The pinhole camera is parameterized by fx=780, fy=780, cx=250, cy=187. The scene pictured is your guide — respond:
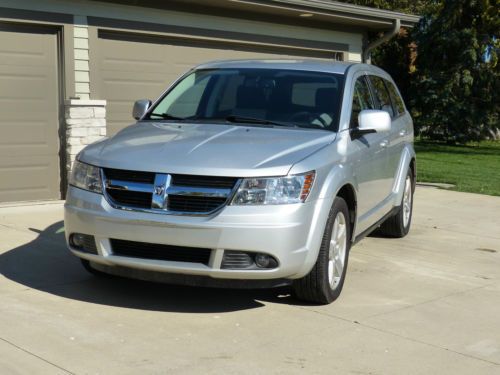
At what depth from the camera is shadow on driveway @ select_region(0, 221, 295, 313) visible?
18.3 feet

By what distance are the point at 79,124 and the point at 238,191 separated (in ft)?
19.4

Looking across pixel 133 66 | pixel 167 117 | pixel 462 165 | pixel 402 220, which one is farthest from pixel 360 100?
pixel 462 165

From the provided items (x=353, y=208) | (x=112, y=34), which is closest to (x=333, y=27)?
(x=112, y=34)

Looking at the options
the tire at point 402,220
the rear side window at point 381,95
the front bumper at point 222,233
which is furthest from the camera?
the tire at point 402,220

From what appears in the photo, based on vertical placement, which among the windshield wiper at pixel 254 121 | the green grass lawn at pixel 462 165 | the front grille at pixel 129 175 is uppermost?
the windshield wiper at pixel 254 121

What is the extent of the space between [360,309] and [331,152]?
3.77ft

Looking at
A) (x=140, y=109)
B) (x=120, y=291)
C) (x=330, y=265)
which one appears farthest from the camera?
(x=140, y=109)

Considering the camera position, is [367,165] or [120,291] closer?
[120,291]

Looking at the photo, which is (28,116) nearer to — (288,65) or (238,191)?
(288,65)

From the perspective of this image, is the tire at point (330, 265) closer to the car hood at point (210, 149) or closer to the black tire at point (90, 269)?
the car hood at point (210, 149)

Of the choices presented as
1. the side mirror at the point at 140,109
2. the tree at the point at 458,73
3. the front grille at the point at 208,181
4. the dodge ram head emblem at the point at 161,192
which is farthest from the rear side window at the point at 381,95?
the tree at the point at 458,73

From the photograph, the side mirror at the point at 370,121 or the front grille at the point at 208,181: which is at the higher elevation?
the side mirror at the point at 370,121

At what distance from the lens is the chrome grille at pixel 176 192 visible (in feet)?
16.5

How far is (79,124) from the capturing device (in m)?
10.4
